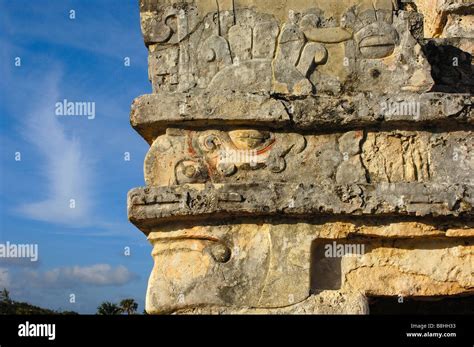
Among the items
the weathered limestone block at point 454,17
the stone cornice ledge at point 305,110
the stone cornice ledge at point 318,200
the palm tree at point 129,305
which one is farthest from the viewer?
the palm tree at point 129,305

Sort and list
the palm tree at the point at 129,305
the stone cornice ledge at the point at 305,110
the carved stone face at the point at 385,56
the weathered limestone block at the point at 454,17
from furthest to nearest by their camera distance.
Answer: the palm tree at the point at 129,305
the weathered limestone block at the point at 454,17
the carved stone face at the point at 385,56
the stone cornice ledge at the point at 305,110

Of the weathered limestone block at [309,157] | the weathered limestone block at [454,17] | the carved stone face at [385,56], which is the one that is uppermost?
the weathered limestone block at [454,17]

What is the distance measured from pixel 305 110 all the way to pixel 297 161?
357mm

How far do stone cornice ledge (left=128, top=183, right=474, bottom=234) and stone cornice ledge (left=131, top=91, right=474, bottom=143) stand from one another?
0.46 meters

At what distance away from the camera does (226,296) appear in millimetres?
4477

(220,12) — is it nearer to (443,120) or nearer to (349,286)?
(443,120)

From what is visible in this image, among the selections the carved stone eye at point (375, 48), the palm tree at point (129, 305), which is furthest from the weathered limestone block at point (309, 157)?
the palm tree at point (129, 305)

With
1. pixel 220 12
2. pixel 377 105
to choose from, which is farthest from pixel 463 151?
pixel 220 12

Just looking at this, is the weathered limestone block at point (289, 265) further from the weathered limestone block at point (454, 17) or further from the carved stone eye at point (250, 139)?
the weathered limestone block at point (454, 17)

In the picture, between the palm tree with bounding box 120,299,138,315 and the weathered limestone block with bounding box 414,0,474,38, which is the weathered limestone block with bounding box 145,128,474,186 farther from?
the palm tree with bounding box 120,299,138,315

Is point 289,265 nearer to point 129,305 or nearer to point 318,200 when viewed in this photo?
point 318,200

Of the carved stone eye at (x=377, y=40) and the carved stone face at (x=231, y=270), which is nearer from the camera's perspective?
the carved stone face at (x=231, y=270)

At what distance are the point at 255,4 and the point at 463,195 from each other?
2005 millimetres

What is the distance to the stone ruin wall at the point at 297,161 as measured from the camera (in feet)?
14.7
